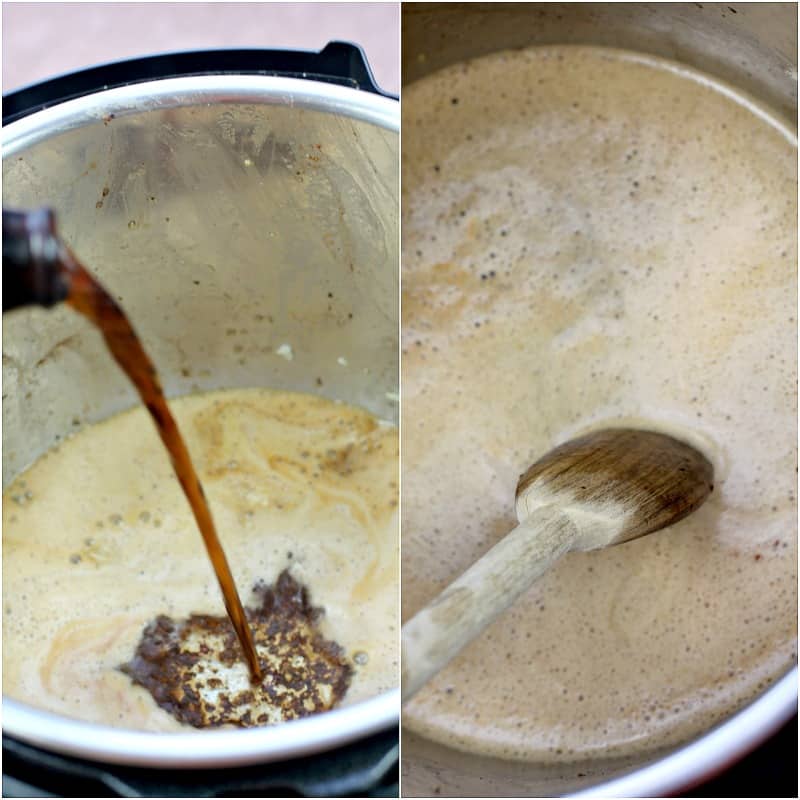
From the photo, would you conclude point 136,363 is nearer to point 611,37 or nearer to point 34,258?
point 34,258

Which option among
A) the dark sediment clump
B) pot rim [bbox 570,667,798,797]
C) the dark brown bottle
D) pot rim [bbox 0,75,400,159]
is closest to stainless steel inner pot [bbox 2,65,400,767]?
pot rim [bbox 0,75,400,159]

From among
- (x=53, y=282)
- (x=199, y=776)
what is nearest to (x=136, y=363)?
(x=53, y=282)

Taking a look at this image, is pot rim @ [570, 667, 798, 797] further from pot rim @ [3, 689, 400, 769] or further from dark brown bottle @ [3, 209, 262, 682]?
dark brown bottle @ [3, 209, 262, 682]

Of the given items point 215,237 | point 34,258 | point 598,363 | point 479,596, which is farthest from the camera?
point 215,237

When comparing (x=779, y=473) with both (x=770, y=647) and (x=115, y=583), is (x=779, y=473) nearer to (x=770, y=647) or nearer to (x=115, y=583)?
(x=770, y=647)

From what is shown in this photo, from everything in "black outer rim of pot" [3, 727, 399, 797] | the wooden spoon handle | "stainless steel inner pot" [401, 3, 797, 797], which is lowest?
"black outer rim of pot" [3, 727, 399, 797]

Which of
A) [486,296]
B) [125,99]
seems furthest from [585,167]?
[125,99]

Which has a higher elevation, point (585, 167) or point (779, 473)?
point (585, 167)
